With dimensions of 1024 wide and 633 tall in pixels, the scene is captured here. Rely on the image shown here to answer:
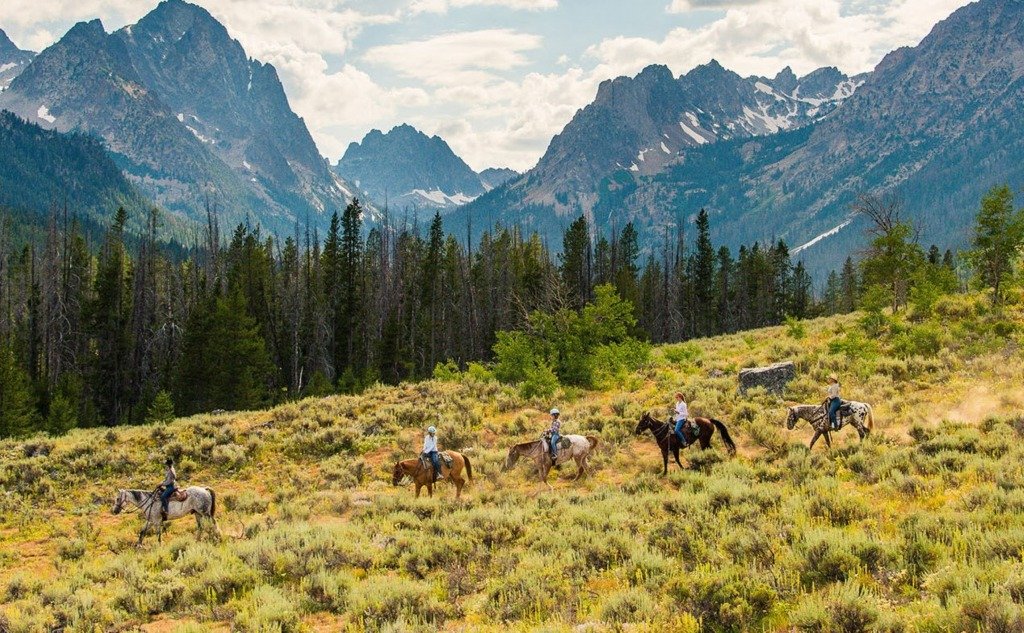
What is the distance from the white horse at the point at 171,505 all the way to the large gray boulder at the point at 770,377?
19.4 m

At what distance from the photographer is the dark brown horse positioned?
58.6ft

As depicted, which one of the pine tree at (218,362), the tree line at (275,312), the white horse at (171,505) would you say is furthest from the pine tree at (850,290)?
the white horse at (171,505)

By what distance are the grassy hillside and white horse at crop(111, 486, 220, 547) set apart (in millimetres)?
581

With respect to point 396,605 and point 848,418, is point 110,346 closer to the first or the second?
point 396,605

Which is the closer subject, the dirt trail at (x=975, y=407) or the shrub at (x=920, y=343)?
the dirt trail at (x=975, y=407)

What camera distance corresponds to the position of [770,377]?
26.4m

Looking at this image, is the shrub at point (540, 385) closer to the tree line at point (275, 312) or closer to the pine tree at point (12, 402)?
the tree line at point (275, 312)

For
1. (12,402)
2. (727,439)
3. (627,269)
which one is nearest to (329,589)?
(727,439)

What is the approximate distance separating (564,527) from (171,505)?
9.79 m

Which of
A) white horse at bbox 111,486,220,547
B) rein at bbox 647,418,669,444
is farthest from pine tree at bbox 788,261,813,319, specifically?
→ white horse at bbox 111,486,220,547

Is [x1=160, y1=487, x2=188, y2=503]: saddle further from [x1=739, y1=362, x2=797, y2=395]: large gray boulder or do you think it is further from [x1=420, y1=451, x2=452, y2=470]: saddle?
[x1=739, y1=362, x2=797, y2=395]: large gray boulder

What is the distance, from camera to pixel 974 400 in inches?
834

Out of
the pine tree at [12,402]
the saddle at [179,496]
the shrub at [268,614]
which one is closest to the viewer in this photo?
the shrub at [268,614]

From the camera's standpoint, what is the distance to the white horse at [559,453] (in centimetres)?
1830
